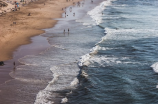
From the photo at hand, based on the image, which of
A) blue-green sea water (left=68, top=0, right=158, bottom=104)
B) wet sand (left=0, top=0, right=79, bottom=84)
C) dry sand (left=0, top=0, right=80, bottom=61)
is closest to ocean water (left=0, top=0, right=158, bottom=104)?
blue-green sea water (left=68, top=0, right=158, bottom=104)

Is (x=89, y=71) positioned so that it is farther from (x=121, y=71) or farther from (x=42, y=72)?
(x=42, y=72)

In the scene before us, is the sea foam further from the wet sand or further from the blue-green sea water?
the wet sand

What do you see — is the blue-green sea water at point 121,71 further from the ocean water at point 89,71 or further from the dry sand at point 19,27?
the dry sand at point 19,27

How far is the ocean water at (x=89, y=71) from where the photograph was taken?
20969mm

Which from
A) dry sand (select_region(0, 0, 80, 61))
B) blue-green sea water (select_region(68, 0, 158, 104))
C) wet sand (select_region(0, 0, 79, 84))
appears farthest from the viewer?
dry sand (select_region(0, 0, 80, 61))

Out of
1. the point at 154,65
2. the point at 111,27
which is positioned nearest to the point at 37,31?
the point at 111,27

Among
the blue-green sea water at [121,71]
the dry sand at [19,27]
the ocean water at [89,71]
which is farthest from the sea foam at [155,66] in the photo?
the dry sand at [19,27]

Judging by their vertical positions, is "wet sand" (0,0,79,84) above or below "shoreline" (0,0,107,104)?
above

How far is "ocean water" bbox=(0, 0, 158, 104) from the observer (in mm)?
20969

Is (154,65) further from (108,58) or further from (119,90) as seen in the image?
(119,90)

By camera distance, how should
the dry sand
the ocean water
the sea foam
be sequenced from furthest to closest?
the dry sand → the sea foam → the ocean water

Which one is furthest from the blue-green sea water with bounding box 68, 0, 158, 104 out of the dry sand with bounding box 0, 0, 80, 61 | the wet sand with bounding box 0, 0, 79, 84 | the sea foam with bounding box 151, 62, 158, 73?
the dry sand with bounding box 0, 0, 80, 61

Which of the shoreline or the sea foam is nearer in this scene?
the shoreline

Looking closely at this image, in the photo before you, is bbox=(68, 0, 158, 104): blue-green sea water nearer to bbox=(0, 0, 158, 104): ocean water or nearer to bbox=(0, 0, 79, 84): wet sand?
bbox=(0, 0, 158, 104): ocean water
